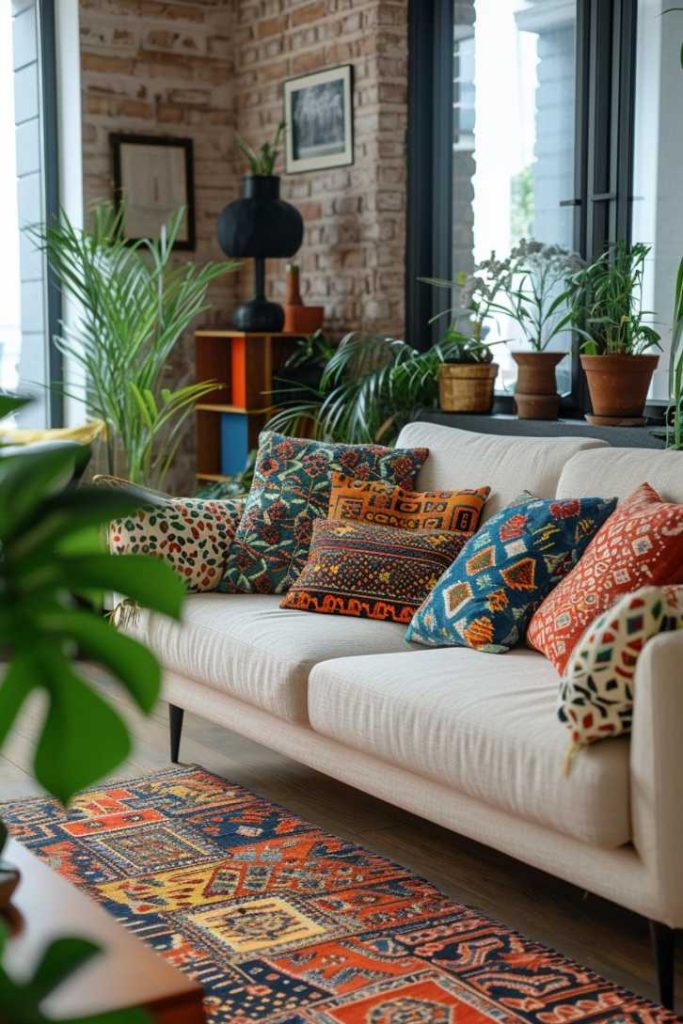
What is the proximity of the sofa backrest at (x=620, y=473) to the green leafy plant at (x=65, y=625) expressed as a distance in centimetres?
251

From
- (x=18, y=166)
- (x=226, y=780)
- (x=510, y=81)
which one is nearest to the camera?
(x=226, y=780)

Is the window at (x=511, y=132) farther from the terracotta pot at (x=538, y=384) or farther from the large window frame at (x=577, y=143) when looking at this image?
the terracotta pot at (x=538, y=384)

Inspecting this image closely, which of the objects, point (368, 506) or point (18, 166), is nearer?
point (368, 506)

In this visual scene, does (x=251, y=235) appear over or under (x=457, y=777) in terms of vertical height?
over

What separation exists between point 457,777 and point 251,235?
2.93m

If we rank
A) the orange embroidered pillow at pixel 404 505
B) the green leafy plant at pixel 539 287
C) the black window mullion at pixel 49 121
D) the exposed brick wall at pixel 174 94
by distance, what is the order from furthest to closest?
the black window mullion at pixel 49 121 < the exposed brick wall at pixel 174 94 < the green leafy plant at pixel 539 287 < the orange embroidered pillow at pixel 404 505

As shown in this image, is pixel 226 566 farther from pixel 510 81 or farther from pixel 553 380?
pixel 510 81

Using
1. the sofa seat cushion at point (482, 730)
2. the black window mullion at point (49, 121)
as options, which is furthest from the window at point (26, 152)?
the sofa seat cushion at point (482, 730)

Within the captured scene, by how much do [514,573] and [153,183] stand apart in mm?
3135

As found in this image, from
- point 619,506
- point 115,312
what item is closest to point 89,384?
point 115,312

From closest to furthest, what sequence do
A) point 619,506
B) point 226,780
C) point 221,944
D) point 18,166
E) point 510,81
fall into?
1. point 221,944
2. point 619,506
3. point 226,780
4. point 510,81
5. point 18,166

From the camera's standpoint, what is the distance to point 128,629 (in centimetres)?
357

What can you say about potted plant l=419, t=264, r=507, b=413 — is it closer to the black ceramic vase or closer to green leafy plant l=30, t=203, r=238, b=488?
the black ceramic vase

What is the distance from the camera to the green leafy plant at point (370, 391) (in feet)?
14.7
